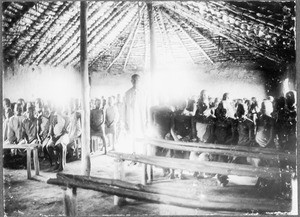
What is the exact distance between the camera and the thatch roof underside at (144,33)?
11.6 feet

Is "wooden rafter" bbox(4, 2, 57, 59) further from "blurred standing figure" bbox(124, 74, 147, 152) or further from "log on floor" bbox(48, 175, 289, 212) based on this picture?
"log on floor" bbox(48, 175, 289, 212)

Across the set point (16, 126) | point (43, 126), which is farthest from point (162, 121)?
point (16, 126)

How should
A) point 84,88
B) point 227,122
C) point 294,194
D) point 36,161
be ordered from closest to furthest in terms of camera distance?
point 294,194 < point 84,88 < point 227,122 < point 36,161

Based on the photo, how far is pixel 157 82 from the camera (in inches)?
174

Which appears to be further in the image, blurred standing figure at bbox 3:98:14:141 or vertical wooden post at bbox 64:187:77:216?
blurred standing figure at bbox 3:98:14:141

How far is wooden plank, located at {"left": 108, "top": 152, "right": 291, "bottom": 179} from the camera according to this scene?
2.84m

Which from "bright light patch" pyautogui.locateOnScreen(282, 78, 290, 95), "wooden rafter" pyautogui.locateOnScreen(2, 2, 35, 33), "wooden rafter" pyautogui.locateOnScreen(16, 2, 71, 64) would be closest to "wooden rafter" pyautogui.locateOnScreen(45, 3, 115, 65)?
"wooden rafter" pyautogui.locateOnScreen(16, 2, 71, 64)

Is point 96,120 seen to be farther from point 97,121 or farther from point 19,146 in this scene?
point 19,146

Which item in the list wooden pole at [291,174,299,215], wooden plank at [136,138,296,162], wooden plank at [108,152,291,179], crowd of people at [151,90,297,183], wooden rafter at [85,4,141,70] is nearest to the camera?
wooden plank at [108,152,291,179]

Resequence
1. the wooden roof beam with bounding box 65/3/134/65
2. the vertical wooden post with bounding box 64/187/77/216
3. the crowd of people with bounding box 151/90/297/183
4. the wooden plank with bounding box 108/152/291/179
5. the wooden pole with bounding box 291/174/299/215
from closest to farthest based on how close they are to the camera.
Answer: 1. the wooden plank with bounding box 108/152/291/179
2. the vertical wooden post with bounding box 64/187/77/216
3. the wooden pole with bounding box 291/174/299/215
4. the crowd of people with bounding box 151/90/297/183
5. the wooden roof beam with bounding box 65/3/134/65

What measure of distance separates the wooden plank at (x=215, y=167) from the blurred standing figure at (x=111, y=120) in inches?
22.3

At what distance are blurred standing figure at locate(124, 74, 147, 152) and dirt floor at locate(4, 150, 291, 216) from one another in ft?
1.75

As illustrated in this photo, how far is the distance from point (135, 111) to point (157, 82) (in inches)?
23.5

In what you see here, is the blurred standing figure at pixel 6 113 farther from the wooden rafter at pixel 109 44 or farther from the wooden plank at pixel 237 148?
the wooden plank at pixel 237 148
